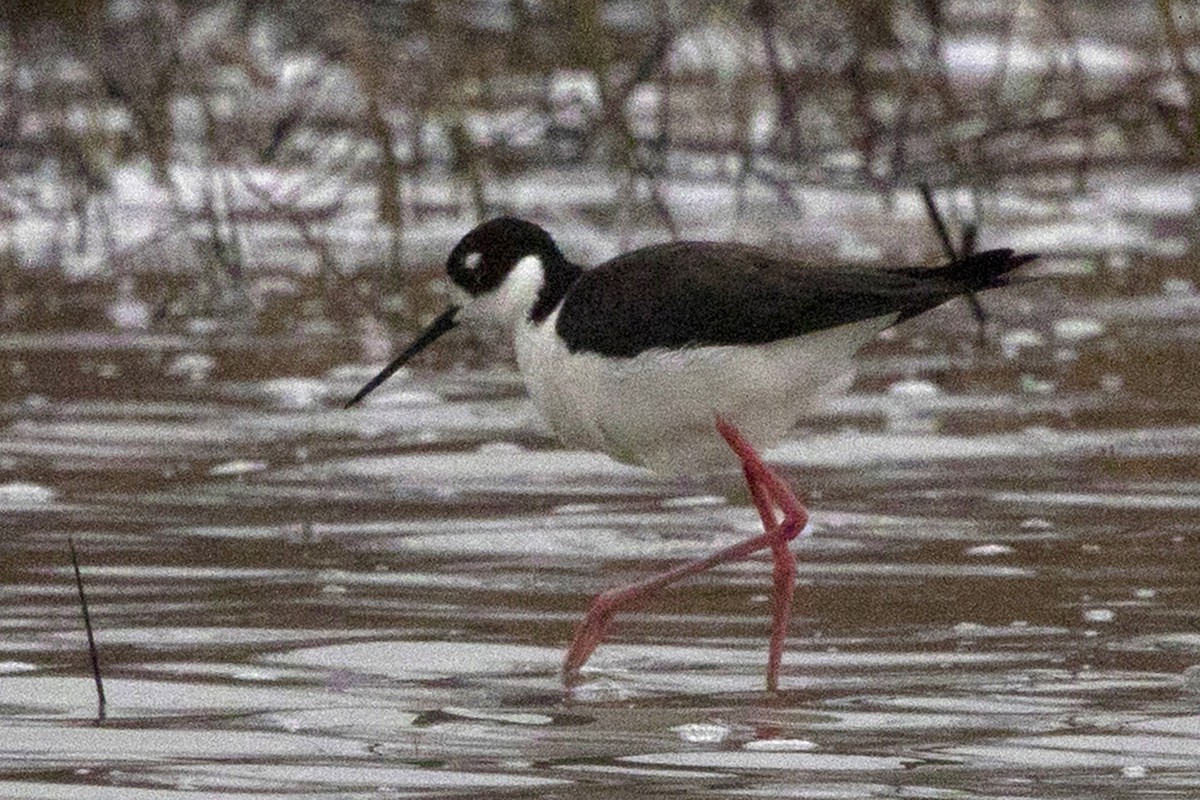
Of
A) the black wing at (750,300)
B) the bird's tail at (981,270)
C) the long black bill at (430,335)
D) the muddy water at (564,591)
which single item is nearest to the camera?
the muddy water at (564,591)

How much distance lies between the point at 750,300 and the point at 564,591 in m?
0.81

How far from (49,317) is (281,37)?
6.40 m

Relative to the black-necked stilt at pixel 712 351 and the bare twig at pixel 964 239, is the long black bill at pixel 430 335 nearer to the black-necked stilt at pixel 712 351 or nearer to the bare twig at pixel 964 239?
the black-necked stilt at pixel 712 351

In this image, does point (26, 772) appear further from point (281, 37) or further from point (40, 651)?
point (281, 37)

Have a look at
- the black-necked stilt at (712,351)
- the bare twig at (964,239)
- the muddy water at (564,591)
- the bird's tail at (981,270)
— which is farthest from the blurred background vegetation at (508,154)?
Result: the bird's tail at (981,270)

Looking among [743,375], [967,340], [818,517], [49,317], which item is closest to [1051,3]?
[967,340]

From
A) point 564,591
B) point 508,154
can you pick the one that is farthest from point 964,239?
point 508,154

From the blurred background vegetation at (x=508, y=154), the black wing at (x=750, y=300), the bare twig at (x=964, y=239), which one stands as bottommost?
the black wing at (x=750, y=300)

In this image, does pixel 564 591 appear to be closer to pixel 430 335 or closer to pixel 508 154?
pixel 430 335

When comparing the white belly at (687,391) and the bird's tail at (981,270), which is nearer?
the bird's tail at (981,270)

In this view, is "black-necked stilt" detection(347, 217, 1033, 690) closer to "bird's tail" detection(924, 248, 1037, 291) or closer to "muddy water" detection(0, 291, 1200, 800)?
"bird's tail" detection(924, 248, 1037, 291)

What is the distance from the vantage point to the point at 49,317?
10.3 metres

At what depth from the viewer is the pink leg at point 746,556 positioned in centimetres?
531

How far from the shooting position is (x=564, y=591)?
20.0 feet
